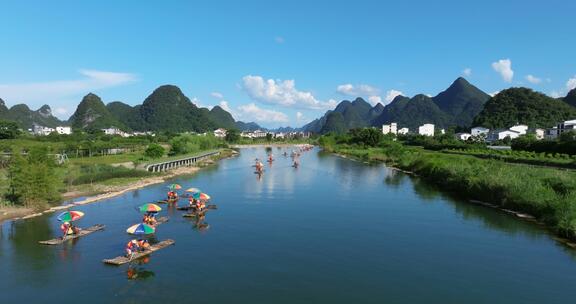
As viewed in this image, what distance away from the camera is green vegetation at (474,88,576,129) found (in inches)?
5719

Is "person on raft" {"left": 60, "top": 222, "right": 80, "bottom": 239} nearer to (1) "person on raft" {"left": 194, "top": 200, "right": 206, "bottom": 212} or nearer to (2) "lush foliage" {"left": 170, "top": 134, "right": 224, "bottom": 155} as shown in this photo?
(1) "person on raft" {"left": 194, "top": 200, "right": 206, "bottom": 212}

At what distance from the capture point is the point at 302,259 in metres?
22.7

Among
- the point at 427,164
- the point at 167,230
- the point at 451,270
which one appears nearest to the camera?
the point at 451,270

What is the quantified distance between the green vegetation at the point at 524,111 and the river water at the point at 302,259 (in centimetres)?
12948

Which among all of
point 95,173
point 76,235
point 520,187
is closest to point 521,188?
point 520,187

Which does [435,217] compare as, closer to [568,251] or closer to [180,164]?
[568,251]

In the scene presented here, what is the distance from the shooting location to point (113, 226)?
1133 inches

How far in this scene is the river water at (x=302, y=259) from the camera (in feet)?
60.1

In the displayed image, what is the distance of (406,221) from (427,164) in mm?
29616

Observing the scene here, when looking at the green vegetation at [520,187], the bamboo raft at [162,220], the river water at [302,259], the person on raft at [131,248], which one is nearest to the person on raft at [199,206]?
the river water at [302,259]

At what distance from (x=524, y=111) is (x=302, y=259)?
153253 millimetres

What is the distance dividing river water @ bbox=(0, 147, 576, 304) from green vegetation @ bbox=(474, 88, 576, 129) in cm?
12948

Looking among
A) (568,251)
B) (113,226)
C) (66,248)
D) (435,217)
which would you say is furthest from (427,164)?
(66,248)

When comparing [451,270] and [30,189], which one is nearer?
[451,270]
